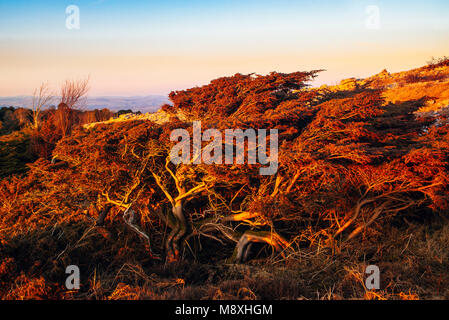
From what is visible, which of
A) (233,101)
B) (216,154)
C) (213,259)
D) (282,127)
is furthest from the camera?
(233,101)

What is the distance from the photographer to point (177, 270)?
16.9 feet

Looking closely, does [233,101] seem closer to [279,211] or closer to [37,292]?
[279,211]

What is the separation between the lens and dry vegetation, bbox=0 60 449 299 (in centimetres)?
443

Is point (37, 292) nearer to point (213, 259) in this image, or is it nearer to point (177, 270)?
point (177, 270)

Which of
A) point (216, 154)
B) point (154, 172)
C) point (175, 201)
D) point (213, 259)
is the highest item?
point (216, 154)

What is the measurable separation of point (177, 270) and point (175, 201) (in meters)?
1.63

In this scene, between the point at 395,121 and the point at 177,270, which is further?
the point at 395,121

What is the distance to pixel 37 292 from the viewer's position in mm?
3857

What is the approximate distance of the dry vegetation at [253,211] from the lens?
4.43 m

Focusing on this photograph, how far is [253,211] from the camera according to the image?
5168 mm

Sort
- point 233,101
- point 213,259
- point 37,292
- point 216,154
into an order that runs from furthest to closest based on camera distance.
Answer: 1. point 233,101
2. point 213,259
3. point 216,154
4. point 37,292

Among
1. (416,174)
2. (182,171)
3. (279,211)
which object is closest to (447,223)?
(416,174)
